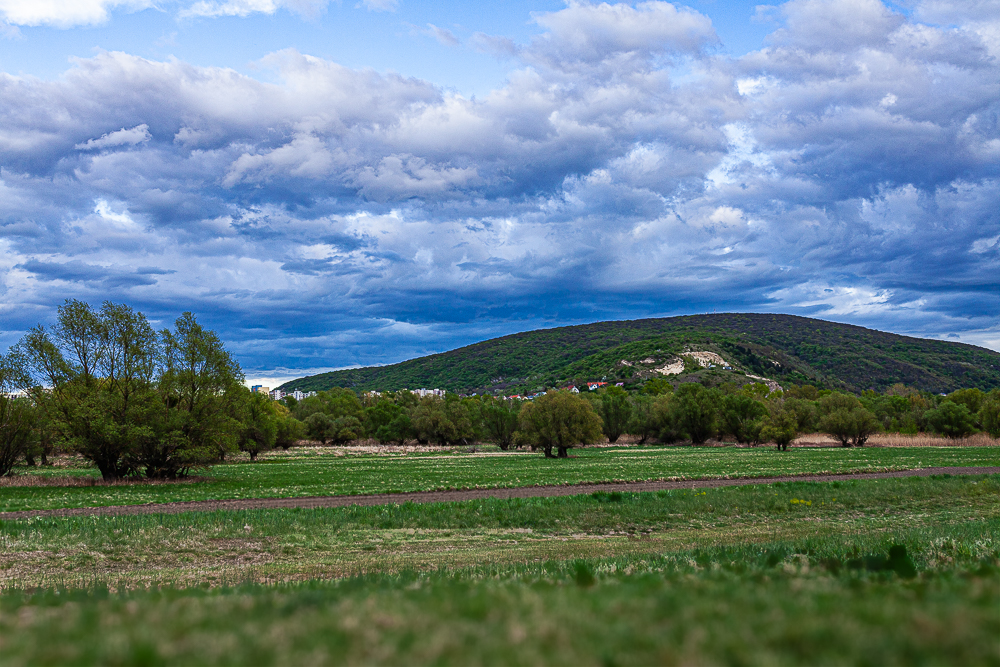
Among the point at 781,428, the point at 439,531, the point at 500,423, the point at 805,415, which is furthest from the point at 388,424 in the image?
the point at 439,531

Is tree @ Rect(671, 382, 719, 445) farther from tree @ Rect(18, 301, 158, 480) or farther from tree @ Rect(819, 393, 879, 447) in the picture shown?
tree @ Rect(18, 301, 158, 480)

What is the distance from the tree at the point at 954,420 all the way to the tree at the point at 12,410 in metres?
120

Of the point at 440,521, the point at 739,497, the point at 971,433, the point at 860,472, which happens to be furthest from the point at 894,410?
the point at 440,521

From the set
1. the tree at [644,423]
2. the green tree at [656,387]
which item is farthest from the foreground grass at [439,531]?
the green tree at [656,387]

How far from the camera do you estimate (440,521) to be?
2667 centimetres

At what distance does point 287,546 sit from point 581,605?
61.5 ft

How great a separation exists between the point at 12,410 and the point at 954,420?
399 feet

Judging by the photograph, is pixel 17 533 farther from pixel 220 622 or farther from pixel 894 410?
pixel 894 410

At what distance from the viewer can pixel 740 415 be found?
111062 millimetres

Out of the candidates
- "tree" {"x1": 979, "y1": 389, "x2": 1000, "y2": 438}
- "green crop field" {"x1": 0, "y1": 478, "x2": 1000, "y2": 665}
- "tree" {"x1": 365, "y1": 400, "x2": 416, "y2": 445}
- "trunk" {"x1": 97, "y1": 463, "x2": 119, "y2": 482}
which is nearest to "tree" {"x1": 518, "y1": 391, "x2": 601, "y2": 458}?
"trunk" {"x1": 97, "y1": 463, "x2": 119, "y2": 482}

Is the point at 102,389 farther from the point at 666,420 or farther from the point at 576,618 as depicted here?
the point at 666,420

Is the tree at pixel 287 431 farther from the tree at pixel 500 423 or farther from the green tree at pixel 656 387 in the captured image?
the green tree at pixel 656 387

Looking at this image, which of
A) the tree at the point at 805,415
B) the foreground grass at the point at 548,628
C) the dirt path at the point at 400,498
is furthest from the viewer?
the tree at the point at 805,415

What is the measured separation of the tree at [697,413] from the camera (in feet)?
376
